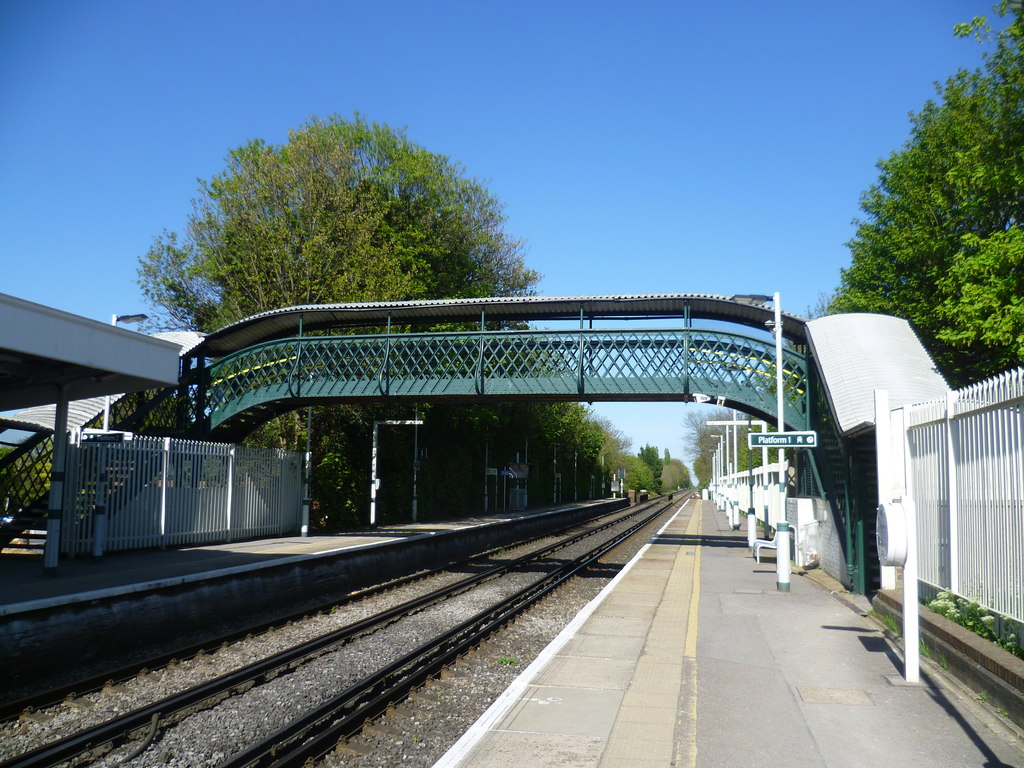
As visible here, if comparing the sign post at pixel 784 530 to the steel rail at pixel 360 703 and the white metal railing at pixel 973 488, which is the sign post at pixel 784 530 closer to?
the white metal railing at pixel 973 488

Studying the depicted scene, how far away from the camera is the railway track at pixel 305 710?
6359mm

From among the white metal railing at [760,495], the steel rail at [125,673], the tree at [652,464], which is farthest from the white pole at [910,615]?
the tree at [652,464]

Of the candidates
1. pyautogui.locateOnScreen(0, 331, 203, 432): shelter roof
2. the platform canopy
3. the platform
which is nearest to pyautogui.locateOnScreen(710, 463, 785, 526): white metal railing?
the platform

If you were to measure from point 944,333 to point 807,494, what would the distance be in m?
7.00

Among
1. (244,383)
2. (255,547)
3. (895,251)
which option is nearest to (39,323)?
(255,547)

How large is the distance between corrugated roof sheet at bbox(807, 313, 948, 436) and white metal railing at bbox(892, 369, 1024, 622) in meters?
2.45

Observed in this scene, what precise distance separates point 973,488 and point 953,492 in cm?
49

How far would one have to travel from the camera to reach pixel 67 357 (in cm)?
1052

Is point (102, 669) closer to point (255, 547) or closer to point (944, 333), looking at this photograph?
point (255, 547)

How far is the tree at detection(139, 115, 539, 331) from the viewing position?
30016 millimetres

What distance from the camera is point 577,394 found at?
1977cm

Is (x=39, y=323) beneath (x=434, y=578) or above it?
above

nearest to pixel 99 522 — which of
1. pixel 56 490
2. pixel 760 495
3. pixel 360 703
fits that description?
pixel 56 490

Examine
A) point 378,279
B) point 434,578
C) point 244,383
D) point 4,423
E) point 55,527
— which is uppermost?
point 378,279
